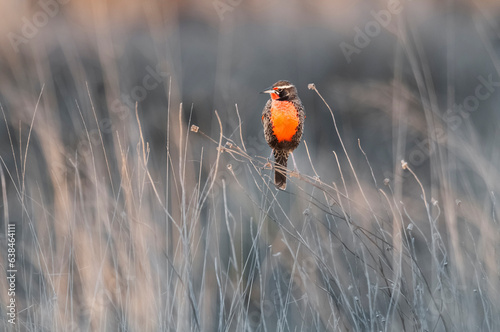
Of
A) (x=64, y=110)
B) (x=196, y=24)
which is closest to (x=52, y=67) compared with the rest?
(x=64, y=110)

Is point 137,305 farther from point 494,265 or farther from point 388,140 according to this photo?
point 388,140

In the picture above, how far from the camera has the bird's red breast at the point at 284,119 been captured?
7.38ft

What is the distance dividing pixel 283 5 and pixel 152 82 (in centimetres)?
211

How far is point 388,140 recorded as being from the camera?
519cm

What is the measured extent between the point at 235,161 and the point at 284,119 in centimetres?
80

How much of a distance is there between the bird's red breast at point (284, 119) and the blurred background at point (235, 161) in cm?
14

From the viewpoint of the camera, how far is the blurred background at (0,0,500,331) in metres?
1.96

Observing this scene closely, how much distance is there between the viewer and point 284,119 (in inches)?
88.8

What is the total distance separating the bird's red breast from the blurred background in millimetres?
138
